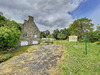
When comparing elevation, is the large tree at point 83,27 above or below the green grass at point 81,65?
above

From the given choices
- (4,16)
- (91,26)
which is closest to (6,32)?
(4,16)

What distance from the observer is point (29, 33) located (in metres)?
15.8

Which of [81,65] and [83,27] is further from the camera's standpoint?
[83,27]

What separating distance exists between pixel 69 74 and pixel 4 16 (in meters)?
16.3

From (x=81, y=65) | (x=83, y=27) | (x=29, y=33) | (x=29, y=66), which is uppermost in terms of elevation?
(x=83, y=27)

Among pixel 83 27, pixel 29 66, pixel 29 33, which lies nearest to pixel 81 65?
pixel 29 66

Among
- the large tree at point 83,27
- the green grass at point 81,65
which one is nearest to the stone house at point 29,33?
the green grass at point 81,65

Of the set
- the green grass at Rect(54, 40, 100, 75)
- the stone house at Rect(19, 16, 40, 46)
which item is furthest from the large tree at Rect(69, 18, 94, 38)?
the stone house at Rect(19, 16, 40, 46)

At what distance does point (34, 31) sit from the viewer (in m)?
16.9

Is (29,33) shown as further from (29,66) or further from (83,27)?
(83,27)

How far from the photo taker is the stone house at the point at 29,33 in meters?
14.7

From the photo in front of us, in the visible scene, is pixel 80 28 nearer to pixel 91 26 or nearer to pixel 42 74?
pixel 91 26

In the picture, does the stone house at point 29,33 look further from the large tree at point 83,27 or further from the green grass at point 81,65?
the large tree at point 83,27

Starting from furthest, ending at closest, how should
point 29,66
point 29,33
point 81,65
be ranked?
point 29,33, point 29,66, point 81,65
